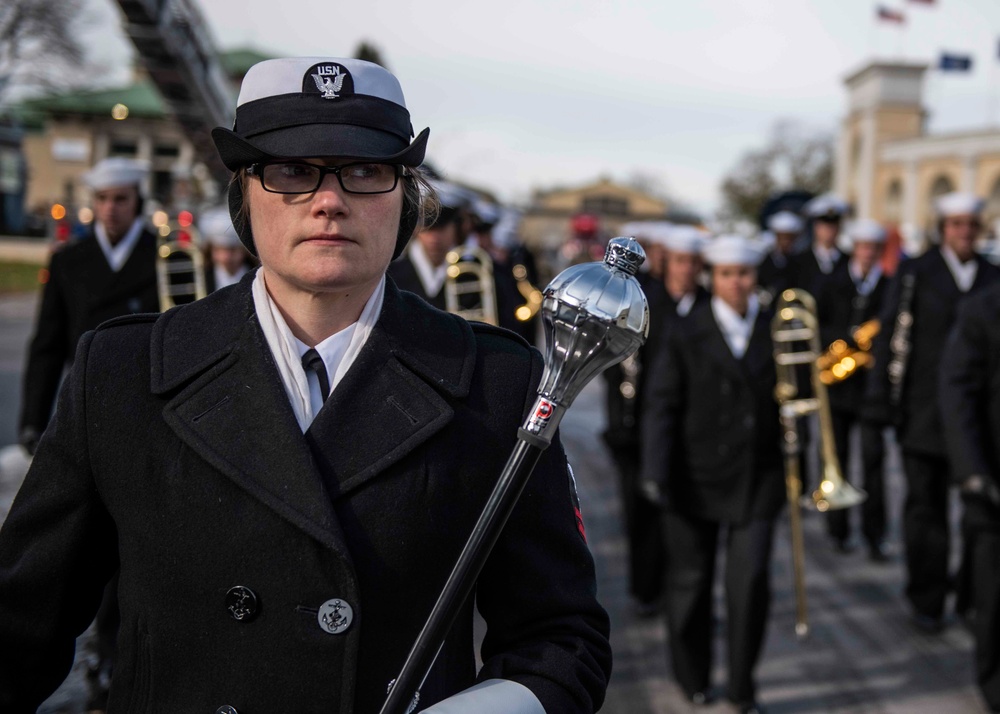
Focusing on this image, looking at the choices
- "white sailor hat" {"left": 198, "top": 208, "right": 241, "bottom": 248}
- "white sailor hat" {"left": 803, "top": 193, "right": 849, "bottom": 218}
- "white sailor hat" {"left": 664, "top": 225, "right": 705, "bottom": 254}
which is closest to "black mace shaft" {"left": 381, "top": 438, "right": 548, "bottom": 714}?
"white sailor hat" {"left": 198, "top": 208, "right": 241, "bottom": 248}

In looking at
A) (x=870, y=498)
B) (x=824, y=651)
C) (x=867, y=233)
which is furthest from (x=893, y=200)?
(x=824, y=651)

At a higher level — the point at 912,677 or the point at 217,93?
the point at 217,93

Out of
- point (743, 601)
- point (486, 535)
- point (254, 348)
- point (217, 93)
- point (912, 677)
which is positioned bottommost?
point (912, 677)

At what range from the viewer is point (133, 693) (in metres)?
2.04

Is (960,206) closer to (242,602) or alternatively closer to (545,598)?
(545,598)

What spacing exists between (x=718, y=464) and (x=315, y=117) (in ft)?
14.1

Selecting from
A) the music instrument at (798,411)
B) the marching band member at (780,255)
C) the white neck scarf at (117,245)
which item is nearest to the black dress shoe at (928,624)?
the music instrument at (798,411)

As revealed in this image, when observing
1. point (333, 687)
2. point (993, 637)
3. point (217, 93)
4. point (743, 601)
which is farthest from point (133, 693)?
point (217, 93)

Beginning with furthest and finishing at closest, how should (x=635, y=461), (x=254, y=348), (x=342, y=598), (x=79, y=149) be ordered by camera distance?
(x=79, y=149) < (x=635, y=461) < (x=254, y=348) < (x=342, y=598)

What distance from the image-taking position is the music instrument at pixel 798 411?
245 inches

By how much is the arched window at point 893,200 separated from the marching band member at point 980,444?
70.8 meters

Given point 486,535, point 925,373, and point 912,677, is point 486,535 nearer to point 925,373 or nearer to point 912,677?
point 912,677

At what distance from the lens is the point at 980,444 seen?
5.89 metres

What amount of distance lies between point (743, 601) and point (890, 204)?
73.4 m
